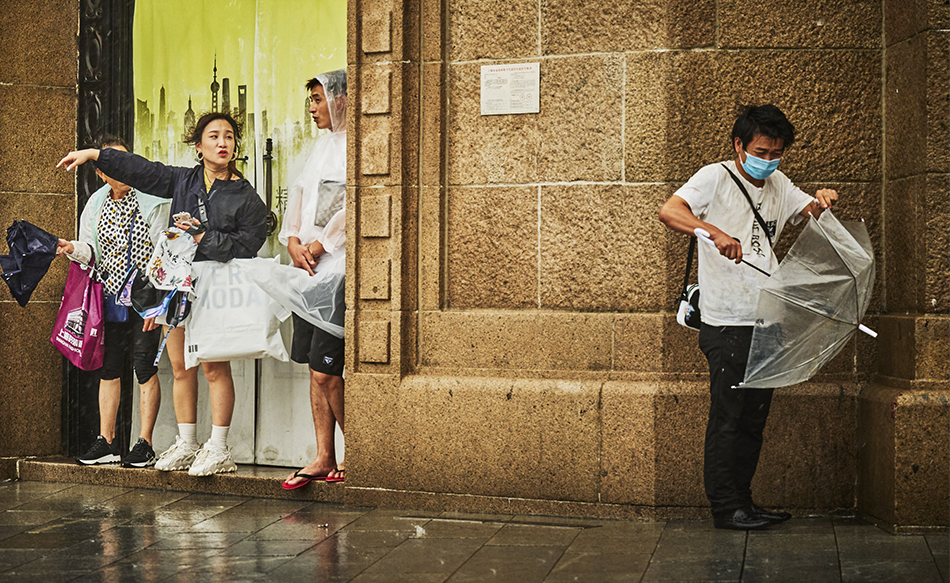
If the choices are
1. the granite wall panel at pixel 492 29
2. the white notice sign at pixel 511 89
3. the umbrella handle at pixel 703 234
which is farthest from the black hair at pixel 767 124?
the granite wall panel at pixel 492 29

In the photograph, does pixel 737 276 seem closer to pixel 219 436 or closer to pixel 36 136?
pixel 219 436

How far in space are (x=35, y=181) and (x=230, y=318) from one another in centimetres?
194

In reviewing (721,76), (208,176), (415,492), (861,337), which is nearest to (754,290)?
(861,337)

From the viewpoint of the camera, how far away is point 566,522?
18.5 ft

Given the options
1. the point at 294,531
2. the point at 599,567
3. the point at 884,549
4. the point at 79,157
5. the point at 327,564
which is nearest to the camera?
the point at 599,567

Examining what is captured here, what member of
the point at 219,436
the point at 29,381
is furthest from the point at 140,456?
the point at 29,381

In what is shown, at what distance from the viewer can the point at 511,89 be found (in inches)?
239

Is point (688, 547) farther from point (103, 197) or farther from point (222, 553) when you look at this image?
point (103, 197)

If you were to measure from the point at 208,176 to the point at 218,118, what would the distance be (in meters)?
0.40

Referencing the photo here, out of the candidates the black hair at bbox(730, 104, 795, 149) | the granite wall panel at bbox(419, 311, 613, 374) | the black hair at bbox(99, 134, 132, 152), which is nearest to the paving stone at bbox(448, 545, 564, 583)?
the granite wall panel at bbox(419, 311, 613, 374)

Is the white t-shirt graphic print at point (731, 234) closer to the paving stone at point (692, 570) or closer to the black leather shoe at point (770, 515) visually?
the black leather shoe at point (770, 515)

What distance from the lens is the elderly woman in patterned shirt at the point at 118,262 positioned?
713 centimetres

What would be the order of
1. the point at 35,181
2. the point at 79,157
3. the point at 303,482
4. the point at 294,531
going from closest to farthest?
the point at 294,531 → the point at 303,482 → the point at 79,157 → the point at 35,181

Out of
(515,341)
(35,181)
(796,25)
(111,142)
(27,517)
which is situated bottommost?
(27,517)
